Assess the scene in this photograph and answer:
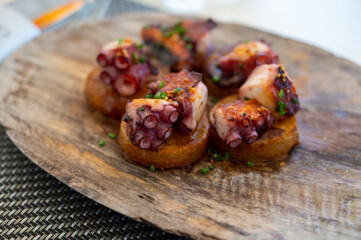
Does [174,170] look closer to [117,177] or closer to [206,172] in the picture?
[206,172]

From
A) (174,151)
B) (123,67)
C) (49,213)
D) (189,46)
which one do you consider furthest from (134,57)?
(49,213)

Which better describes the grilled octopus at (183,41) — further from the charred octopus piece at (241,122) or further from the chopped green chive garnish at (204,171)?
the chopped green chive garnish at (204,171)

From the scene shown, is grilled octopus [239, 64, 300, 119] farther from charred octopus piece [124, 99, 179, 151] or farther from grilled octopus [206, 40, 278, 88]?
charred octopus piece [124, 99, 179, 151]

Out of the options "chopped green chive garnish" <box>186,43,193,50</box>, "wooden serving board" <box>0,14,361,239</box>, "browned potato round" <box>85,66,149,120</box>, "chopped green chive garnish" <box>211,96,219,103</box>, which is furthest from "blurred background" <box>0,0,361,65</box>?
"browned potato round" <box>85,66,149,120</box>

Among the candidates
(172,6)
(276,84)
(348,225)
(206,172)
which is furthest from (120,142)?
(172,6)

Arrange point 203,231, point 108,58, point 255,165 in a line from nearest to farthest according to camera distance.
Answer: point 203,231 → point 255,165 → point 108,58

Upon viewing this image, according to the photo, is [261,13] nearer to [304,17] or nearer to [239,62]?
[304,17]
